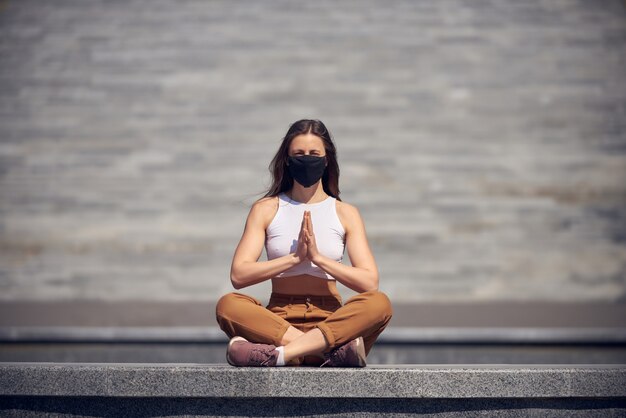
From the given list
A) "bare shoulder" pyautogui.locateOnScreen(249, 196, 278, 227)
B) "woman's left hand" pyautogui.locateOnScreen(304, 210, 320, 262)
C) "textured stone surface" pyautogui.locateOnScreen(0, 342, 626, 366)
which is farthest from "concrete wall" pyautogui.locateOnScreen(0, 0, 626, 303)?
"woman's left hand" pyautogui.locateOnScreen(304, 210, 320, 262)

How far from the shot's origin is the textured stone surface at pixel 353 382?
4059mm

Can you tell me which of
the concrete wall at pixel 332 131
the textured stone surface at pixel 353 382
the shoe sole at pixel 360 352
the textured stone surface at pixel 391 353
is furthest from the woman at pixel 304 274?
the concrete wall at pixel 332 131

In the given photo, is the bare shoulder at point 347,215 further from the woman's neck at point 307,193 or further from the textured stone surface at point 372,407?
the textured stone surface at point 372,407

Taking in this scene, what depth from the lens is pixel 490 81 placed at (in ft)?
42.7

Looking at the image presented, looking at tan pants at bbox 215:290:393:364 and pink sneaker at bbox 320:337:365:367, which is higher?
tan pants at bbox 215:290:393:364

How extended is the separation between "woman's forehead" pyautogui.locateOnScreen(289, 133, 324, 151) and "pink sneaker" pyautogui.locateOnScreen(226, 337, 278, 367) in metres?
1.01

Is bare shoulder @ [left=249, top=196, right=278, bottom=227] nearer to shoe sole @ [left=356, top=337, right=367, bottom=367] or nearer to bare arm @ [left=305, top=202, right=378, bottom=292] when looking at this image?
bare arm @ [left=305, top=202, right=378, bottom=292]

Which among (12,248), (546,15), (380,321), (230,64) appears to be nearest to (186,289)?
(12,248)

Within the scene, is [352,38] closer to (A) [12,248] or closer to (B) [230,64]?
(B) [230,64]

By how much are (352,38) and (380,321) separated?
9.51m

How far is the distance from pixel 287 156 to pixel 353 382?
124 centimetres

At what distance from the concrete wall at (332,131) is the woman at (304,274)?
7.27m

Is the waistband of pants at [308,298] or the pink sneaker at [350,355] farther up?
the waistband of pants at [308,298]

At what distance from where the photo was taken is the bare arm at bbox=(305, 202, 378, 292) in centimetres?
425
